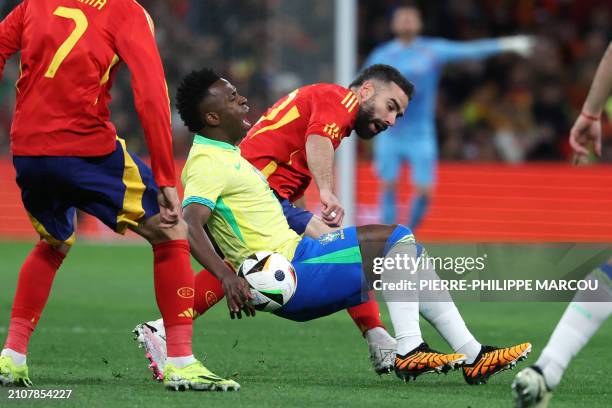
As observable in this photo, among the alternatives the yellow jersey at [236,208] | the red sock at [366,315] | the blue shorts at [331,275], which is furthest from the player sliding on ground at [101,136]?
the red sock at [366,315]

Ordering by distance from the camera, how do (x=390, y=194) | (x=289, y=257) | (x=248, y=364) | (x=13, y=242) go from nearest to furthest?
(x=289, y=257) < (x=248, y=364) < (x=390, y=194) < (x=13, y=242)

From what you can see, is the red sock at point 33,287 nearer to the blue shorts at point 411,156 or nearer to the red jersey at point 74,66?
the red jersey at point 74,66

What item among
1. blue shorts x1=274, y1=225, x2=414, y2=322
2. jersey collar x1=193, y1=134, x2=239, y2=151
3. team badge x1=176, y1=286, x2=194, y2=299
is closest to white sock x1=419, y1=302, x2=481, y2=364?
blue shorts x1=274, y1=225, x2=414, y2=322

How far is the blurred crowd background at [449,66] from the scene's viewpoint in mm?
18281

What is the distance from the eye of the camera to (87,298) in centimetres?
1119

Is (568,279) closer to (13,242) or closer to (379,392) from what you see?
(379,392)

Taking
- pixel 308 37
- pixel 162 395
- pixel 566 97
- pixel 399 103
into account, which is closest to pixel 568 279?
pixel 399 103

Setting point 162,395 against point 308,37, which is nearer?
point 162,395

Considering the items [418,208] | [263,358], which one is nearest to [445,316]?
[263,358]

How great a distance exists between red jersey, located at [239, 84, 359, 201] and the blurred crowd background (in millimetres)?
10415

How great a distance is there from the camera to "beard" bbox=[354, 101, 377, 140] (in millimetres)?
7387

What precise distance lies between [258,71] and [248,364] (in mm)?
11320

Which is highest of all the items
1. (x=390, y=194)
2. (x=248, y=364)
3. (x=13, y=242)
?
(x=248, y=364)

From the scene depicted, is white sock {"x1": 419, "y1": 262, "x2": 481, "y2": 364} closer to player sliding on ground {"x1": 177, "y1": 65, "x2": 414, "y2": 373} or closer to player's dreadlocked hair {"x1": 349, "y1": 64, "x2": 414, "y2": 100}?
player sliding on ground {"x1": 177, "y1": 65, "x2": 414, "y2": 373}
